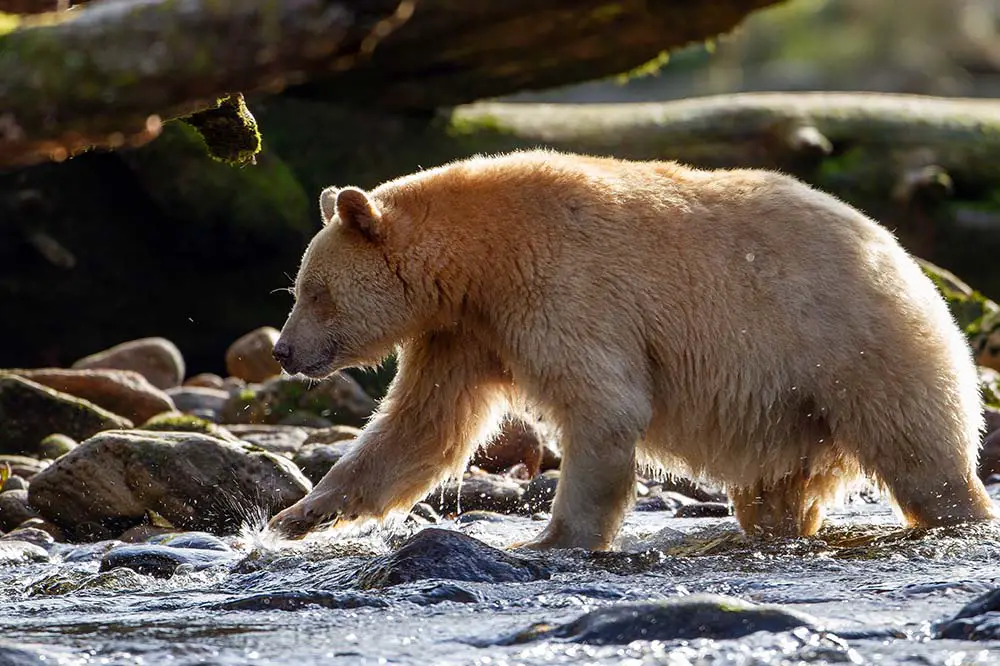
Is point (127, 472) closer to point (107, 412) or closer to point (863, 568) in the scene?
point (107, 412)

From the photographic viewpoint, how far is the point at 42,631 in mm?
4930

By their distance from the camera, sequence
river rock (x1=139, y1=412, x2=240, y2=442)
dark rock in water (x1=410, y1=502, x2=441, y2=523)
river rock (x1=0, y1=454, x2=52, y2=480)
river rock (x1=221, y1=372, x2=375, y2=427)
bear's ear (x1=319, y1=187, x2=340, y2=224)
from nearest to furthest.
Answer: bear's ear (x1=319, y1=187, x2=340, y2=224) < dark rock in water (x1=410, y1=502, x2=441, y2=523) < river rock (x1=0, y1=454, x2=52, y2=480) < river rock (x1=139, y1=412, x2=240, y2=442) < river rock (x1=221, y1=372, x2=375, y2=427)

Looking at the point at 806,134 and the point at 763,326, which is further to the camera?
the point at 806,134

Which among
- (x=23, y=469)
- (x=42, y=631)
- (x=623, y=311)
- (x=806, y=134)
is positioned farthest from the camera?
(x=806, y=134)

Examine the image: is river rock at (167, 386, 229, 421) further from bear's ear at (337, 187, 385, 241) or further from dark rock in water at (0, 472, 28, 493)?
bear's ear at (337, 187, 385, 241)

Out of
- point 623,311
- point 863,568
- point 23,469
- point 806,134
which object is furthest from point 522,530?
point 806,134

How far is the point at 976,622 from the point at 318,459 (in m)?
4.36

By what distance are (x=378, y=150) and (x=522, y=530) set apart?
607 centimetres

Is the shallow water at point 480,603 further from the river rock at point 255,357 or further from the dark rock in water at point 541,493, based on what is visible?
the river rock at point 255,357

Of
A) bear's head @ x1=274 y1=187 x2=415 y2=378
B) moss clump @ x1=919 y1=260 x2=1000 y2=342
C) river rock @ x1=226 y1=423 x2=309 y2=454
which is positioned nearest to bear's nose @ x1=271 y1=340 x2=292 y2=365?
bear's head @ x1=274 y1=187 x2=415 y2=378

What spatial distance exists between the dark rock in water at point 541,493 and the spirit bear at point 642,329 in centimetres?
148

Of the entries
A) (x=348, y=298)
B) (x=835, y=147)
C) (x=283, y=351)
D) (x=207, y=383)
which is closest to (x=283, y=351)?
(x=283, y=351)

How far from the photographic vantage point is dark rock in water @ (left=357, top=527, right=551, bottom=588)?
5.61m

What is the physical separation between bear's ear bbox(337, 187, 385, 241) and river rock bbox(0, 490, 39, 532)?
2416mm
